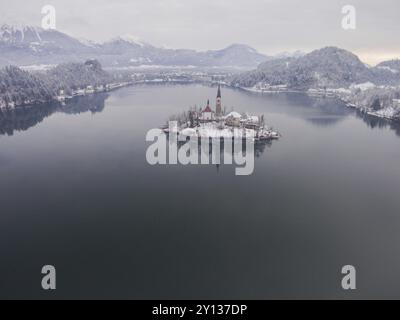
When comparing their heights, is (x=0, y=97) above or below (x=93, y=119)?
above

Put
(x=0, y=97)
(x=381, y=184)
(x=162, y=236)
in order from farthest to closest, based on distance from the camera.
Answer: (x=0, y=97), (x=381, y=184), (x=162, y=236)

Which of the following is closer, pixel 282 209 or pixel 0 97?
pixel 282 209

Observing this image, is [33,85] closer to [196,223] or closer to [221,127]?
[221,127]

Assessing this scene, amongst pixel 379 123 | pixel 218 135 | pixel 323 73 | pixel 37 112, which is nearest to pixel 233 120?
pixel 218 135

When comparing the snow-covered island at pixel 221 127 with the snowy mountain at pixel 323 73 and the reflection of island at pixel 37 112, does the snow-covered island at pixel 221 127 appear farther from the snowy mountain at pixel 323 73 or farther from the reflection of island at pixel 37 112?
the snowy mountain at pixel 323 73

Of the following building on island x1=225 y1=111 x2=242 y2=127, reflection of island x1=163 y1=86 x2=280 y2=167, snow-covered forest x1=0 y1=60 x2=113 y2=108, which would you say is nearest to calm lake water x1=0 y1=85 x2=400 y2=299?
reflection of island x1=163 y1=86 x2=280 y2=167
